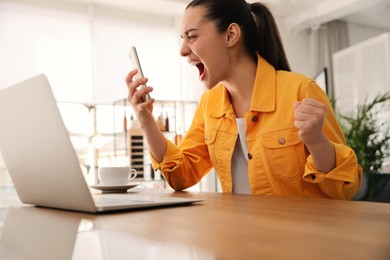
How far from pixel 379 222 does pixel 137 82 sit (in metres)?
0.85

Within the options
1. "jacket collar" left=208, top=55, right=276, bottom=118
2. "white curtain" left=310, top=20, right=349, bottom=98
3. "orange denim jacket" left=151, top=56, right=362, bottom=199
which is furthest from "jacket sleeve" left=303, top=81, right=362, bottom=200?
"white curtain" left=310, top=20, right=349, bottom=98

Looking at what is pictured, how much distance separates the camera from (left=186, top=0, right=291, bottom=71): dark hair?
151 cm

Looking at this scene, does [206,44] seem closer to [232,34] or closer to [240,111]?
[232,34]

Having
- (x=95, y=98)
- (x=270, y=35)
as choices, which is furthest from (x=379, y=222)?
(x=95, y=98)

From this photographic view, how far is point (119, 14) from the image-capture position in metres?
5.29

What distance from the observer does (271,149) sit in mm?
1316

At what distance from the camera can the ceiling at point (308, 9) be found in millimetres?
5200

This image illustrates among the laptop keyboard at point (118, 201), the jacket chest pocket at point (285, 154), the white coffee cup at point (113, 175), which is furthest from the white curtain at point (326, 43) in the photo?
the laptop keyboard at point (118, 201)

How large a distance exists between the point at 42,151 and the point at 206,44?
2.88 feet

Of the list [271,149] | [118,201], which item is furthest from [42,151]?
[271,149]

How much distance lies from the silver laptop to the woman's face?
0.77 m

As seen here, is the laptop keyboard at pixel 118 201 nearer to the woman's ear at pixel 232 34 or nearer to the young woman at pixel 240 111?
the young woman at pixel 240 111

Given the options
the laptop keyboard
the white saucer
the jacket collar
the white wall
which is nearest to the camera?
the laptop keyboard

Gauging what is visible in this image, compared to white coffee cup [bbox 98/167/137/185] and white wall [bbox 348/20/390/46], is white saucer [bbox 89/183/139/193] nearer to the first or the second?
white coffee cup [bbox 98/167/137/185]
